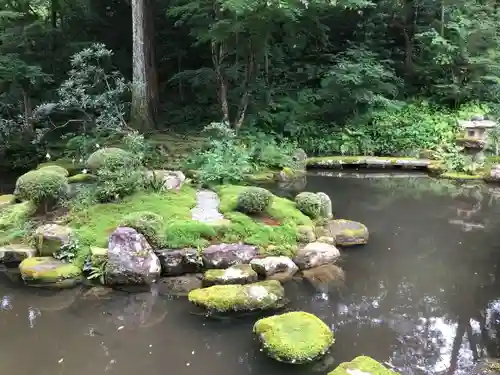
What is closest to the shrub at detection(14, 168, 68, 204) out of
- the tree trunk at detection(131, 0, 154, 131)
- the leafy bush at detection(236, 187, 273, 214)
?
the leafy bush at detection(236, 187, 273, 214)

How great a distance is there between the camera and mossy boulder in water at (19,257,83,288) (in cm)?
743

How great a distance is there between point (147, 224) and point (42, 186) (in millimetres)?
2237

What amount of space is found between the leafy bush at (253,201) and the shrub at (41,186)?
3.20 meters

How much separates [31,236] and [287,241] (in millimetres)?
4177

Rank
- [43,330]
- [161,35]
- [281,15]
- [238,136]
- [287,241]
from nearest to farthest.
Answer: [43,330] < [287,241] < [281,15] < [238,136] < [161,35]

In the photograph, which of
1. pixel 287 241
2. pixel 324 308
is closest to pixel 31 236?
pixel 287 241

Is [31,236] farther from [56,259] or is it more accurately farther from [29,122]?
[29,122]

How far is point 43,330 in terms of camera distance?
6.30m

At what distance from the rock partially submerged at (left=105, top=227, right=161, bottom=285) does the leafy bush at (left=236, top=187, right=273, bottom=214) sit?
6.65ft

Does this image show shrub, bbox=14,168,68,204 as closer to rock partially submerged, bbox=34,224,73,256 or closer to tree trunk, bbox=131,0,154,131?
rock partially submerged, bbox=34,224,73,256

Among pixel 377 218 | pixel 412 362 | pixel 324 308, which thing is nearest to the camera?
pixel 412 362

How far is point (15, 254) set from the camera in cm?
805

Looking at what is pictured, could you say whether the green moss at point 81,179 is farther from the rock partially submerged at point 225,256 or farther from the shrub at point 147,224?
the rock partially submerged at point 225,256

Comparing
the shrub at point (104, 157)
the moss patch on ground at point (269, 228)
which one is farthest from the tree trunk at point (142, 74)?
the moss patch on ground at point (269, 228)
